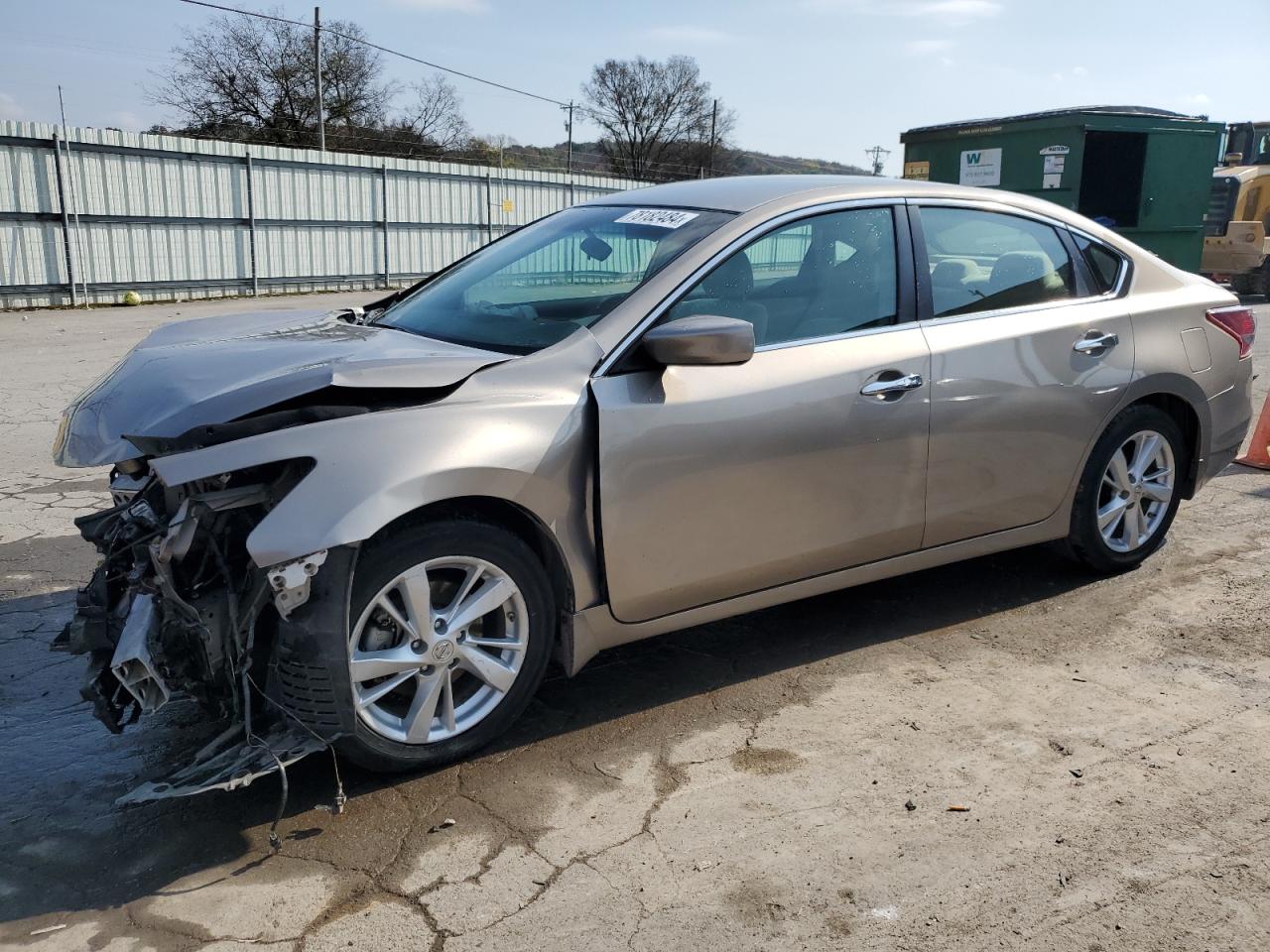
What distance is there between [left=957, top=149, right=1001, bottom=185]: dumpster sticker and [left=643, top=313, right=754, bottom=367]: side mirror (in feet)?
38.6

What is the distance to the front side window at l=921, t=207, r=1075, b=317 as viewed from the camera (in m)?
4.18

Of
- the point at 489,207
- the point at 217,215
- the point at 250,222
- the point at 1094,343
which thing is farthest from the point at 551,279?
the point at 489,207

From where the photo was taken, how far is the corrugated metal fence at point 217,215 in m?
16.4

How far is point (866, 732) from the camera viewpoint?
11.6ft

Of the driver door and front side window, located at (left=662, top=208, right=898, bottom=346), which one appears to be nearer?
the driver door

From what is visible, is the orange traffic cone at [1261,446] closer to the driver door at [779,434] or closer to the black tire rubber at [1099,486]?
the black tire rubber at [1099,486]

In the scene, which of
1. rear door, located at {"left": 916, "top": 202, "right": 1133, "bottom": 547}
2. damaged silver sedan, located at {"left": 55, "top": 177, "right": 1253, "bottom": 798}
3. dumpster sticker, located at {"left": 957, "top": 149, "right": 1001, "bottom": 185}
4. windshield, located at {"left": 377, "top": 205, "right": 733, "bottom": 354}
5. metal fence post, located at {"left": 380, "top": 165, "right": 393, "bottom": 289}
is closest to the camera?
damaged silver sedan, located at {"left": 55, "top": 177, "right": 1253, "bottom": 798}

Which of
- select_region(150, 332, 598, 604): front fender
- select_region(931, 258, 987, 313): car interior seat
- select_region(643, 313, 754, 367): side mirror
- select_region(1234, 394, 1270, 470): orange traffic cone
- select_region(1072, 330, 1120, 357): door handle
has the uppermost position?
select_region(931, 258, 987, 313): car interior seat

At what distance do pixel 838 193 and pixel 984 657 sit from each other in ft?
6.08

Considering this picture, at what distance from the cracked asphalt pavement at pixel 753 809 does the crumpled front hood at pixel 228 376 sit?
104 cm

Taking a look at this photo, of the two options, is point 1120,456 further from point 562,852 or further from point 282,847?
point 282,847

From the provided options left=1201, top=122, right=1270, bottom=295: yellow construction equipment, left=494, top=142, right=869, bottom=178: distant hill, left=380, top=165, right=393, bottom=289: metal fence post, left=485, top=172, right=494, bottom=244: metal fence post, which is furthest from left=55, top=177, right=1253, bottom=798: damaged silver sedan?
left=494, top=142, right=869, bottom=178: distant hill

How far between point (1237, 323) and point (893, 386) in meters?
2.23

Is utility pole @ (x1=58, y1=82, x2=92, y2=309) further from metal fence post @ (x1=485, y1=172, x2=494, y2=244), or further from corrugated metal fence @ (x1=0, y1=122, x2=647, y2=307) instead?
metal fence post @ (x1=485, y1=172, x2=494, y2=244)
